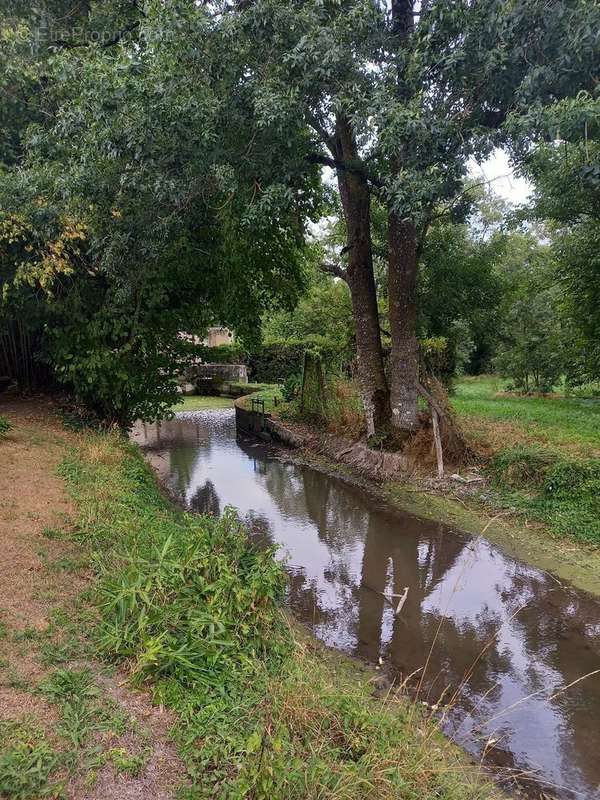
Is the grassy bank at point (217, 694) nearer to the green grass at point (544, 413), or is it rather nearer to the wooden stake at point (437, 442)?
the wooden stake at point (437, 442)

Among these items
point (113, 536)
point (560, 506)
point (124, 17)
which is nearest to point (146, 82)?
point (124, 17)

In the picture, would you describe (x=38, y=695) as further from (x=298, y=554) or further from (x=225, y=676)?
(x=298, y=554)

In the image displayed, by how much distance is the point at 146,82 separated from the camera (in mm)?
5844

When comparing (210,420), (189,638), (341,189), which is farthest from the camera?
(210,420)

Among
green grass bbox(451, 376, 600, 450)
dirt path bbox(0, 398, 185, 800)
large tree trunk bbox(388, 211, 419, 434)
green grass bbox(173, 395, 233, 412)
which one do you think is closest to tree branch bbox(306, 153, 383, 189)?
large tree trunk bbox(388, 211, 419, 434)

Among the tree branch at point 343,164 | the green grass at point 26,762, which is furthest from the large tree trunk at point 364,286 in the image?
the green grass at point 26,762

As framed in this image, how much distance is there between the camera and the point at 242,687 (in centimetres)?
335

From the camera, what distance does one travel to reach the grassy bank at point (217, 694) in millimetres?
2611

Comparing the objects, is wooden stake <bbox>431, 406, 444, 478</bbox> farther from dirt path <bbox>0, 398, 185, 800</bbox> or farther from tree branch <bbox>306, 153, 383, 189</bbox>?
dirt path <bbox>0, 398, 185, 800</bbox>

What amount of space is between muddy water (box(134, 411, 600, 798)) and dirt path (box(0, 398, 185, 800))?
6.50 ft

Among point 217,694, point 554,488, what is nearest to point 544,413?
point 554,488

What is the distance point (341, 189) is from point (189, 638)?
8864 mm

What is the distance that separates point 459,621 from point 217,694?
3.03m

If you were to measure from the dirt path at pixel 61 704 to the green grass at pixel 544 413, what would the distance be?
787 centimetres
